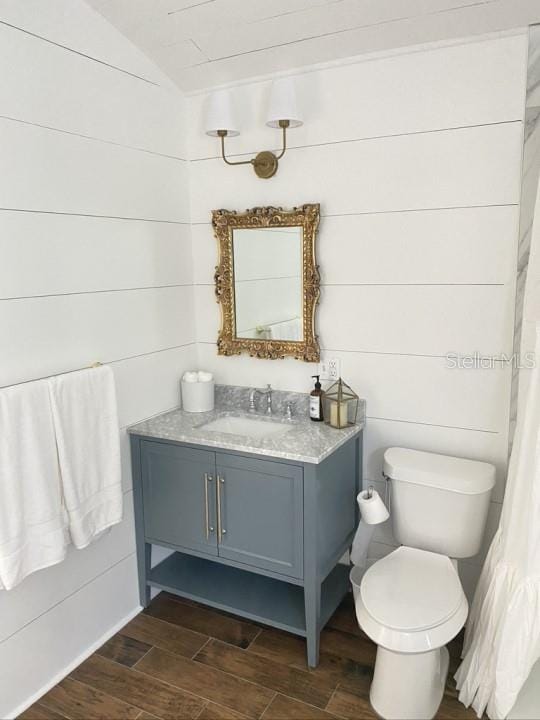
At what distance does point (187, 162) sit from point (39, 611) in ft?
6.48

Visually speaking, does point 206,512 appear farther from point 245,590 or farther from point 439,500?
point 439,500

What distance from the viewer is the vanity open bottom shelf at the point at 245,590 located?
2.28 meters

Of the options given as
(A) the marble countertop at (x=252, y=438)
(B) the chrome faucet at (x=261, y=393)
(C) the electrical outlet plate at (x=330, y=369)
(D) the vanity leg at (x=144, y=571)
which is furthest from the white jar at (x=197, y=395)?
(D) the vanity leg at (x=144, y=571)

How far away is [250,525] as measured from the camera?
87.4 inches

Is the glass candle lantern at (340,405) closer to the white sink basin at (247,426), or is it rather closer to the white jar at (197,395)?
the white sink basin at (247,426)

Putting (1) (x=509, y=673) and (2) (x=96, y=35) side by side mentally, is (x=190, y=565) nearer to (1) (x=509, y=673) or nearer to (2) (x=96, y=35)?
(1) (x=509, y=673)

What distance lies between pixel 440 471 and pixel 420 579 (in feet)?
1.29

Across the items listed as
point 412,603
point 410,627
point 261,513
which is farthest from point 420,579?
point 261,513

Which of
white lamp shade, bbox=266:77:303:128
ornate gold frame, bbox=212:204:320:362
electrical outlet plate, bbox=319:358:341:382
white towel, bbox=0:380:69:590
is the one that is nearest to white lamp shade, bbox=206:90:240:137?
white lamp shade, bbox=266:77:303:128

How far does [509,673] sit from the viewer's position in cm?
182

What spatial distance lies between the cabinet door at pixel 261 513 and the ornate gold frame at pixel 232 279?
0.60 metres

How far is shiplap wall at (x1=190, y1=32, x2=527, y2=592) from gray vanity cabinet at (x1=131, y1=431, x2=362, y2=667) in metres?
0.34

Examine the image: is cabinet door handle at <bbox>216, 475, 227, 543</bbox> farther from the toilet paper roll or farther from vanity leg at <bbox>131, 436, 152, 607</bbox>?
the toilet paper roll

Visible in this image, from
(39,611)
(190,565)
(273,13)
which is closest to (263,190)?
(273,13)
